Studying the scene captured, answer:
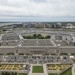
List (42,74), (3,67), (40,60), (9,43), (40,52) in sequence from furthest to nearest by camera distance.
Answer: (9,43)
(40,52)
(40,60)
(3,67)
(42,74)

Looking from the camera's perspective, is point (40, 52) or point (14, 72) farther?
point (40, 52)

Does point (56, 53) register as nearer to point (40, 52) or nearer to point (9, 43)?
point (40, 52)

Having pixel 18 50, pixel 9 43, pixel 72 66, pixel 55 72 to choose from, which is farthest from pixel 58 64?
pixel 9 43

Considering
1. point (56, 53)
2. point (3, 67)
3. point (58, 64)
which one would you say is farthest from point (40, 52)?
point (3, 67)

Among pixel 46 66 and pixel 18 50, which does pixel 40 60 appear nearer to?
pixel 46 66

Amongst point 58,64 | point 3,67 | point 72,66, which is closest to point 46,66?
point 58,64

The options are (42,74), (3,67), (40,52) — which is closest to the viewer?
(42,74)

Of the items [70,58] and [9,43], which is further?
[9,43]

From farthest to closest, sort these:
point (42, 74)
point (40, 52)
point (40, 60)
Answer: point (40, 52) < point (40, 60) < point (42, 74)

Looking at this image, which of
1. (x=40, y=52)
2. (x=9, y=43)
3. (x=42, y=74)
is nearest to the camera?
(x=42, y=74)
